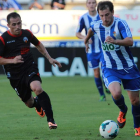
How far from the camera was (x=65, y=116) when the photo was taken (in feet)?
28.1

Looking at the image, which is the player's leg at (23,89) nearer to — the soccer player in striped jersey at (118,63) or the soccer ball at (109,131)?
the soccer player in striped jersey at (118,63)

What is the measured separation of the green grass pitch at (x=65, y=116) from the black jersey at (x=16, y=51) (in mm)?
873

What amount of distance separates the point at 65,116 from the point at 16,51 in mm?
1917

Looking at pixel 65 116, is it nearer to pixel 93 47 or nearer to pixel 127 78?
pixel 127 78

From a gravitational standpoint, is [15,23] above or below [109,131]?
above

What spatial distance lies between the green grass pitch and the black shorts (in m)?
0.49

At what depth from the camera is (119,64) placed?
22.4 ft

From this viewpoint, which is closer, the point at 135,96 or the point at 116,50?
the point at 135,96

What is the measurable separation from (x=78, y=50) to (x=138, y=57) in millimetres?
2125

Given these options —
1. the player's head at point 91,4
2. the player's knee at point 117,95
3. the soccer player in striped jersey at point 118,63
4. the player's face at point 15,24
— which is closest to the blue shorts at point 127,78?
the soccer player in striped jersey at point 118,63

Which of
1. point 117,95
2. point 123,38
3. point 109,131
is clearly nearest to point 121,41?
point 123,38

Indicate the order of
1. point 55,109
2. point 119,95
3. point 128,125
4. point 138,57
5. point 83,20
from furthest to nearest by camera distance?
point 138,57 → point 83,20 → point 55,109 → point 128,125 → point 119,95

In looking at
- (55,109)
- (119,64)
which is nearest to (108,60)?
(119,64)

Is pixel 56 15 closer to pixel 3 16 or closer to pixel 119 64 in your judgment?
pixel 3 16
